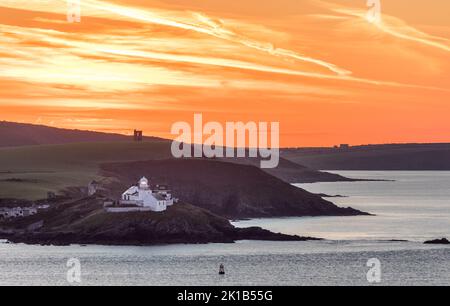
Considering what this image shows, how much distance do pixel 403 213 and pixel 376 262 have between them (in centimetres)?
10399

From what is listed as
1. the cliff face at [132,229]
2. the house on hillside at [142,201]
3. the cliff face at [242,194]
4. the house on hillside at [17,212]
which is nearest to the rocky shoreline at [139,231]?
the cliff face at [132,229]

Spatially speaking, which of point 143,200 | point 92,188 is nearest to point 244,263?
point 143,200

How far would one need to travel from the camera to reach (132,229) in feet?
394

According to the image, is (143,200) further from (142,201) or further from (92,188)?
(92,188)

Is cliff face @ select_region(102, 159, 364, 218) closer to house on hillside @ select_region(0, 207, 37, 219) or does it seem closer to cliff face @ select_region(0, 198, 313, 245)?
house on hillside @ select_region(0, 207, 37, 219)

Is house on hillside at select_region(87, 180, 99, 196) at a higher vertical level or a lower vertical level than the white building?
higher

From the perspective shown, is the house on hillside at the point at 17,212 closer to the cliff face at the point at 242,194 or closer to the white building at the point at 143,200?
the white building at the point at 143,200

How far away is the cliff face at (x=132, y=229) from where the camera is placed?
390 feet

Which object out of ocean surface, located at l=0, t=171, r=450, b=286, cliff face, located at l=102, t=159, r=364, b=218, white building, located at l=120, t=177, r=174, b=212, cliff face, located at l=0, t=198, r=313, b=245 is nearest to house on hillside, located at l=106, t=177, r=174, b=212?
white building, located at l=120, t=177, r=174, b=212

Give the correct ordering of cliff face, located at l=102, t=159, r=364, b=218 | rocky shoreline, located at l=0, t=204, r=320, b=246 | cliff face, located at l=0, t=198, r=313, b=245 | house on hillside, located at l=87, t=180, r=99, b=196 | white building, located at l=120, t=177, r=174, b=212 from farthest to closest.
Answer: cliff face, located at l=102, t=159, r=364, b=218 → house on hillside, located at l=87, t=180, r=99, b=196 → white building, located at l=120, t=177, r=174, b=212 → cliff face, located at l=0, t=198, r=313, b=245 → rocky shoreline, located at l=0, t=204, r=320, b=246

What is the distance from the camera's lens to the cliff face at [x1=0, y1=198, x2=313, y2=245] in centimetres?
11881

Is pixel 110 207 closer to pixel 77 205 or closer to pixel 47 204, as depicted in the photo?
pixel 77 205

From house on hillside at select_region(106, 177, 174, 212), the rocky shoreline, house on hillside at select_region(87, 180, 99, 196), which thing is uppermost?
house on hillside at select_region(87, 180, 99, 196)

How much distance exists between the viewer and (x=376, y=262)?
9488cm
